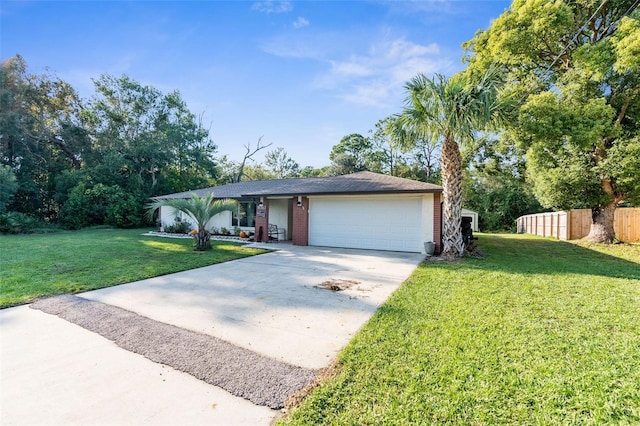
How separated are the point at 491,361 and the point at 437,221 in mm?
8083

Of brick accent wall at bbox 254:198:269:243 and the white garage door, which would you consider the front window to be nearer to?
brick accent wall at bbox 254:198:269:243

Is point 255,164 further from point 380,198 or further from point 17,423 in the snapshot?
point 17,423

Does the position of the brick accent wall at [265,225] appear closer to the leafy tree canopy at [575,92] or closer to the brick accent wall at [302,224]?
the brick accent wall at [302,224]

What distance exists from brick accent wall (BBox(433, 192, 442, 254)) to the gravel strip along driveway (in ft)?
29.1

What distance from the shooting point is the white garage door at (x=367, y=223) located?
11.3 meters

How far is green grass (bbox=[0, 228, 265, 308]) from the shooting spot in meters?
6.03

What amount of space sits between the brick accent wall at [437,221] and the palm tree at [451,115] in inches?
14.7

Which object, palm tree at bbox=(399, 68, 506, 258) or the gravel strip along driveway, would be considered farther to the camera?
palm tree at bbox=(399, 68, 506, 258)

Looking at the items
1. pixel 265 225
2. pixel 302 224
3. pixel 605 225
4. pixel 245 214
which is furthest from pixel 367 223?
pixel 605 225

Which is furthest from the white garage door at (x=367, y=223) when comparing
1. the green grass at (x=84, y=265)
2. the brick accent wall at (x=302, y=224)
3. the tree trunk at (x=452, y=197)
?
the green grass at (x=84, y=265)

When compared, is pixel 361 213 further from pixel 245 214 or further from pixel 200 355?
pixel 200 355

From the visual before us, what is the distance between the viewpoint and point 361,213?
12266 mm

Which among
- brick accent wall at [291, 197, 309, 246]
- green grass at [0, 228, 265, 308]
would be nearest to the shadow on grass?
brick accent wall at [291, 197, 309, 246]

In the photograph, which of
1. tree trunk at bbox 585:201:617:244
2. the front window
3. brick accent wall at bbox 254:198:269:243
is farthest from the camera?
the front window
